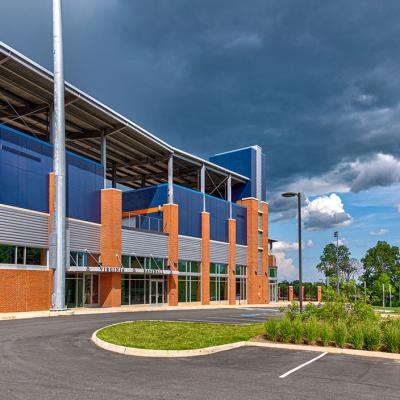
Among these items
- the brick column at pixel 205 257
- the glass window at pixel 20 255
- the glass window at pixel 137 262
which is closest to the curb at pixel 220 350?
the glass window at pixel 20 255

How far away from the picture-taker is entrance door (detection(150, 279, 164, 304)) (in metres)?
43.0

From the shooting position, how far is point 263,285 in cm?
5938

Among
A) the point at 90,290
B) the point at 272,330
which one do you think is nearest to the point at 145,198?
the point at 90,290

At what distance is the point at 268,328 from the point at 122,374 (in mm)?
7106

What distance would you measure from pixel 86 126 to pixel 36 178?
1075cm

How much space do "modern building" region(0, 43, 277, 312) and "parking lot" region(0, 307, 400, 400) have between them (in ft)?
55.7

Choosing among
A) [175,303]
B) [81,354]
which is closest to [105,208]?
[175,303]

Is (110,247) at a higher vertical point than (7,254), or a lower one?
higher

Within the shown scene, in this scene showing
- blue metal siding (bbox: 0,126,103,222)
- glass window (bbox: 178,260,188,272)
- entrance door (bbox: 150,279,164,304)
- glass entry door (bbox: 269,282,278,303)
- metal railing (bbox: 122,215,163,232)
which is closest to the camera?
blue metal siding (bbox: 0,126,103,222)

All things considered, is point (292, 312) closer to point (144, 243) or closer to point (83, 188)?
point (83, 188)

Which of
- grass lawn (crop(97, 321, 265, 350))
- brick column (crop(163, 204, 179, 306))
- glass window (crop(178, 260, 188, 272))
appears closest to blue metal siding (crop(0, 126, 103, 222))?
brick column (crop(163, 204, 179, 306))

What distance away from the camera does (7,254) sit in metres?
29.4

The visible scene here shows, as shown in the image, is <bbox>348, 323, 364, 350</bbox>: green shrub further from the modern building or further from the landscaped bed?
the modern building

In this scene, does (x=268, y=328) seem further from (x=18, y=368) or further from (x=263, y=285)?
(x=263, y=285)
